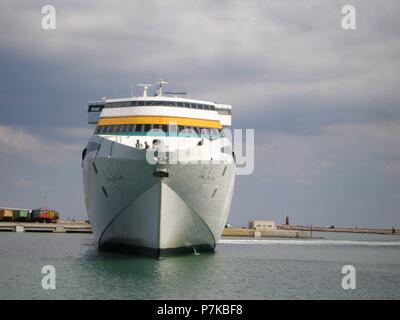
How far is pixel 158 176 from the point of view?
120 feet

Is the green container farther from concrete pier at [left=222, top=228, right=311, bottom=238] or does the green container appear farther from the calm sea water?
the calm sea water

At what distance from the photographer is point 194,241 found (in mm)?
41406

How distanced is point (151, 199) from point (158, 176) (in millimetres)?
1561

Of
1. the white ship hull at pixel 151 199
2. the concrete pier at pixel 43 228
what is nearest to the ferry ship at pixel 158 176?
the white ship hull at pixel 151 199

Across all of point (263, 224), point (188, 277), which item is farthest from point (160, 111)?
point (263, 224)

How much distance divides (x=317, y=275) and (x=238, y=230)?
2348 inches

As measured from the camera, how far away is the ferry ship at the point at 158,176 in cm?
3700

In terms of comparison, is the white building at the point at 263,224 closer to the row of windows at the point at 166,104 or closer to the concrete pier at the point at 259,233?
the concrete pier at the point at 259,233

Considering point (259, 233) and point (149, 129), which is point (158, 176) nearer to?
point (149, 129)

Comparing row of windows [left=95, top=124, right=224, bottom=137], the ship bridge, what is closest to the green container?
the ship bridge

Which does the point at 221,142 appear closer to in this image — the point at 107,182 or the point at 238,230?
the point at 107,182

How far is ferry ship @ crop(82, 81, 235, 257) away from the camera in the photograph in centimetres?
3700

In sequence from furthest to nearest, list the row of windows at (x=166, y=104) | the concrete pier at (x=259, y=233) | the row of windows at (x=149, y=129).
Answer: the concrete pier at (x=259, y=233), the row of windows at (x=166, y=104), the row of windows at (x=149, y=129)
